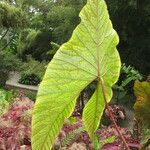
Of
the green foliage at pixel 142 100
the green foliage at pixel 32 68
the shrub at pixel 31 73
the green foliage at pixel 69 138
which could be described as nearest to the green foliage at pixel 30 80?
the shrub at pixel 31 73

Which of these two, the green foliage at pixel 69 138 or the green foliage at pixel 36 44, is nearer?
the green foliage at pixel 69 138

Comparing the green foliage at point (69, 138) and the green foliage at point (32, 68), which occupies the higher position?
the green foliage at point (69, 138)

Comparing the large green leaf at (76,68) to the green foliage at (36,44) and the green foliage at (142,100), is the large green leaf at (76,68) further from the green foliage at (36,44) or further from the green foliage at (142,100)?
the green foliage at (36,44)

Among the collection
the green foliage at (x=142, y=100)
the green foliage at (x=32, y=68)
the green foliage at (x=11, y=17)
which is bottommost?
the green foliage at (x=32, y=68)

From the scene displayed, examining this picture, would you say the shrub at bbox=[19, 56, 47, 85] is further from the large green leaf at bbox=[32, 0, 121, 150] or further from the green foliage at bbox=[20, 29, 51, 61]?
the large green leaf at bbox=[32, 0, 121, 150]

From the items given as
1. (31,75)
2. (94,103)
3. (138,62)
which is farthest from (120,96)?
(94,103)

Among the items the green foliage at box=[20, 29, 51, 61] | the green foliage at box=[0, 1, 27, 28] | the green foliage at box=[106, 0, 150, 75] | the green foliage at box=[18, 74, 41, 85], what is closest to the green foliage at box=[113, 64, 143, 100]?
the green foliage at box=[106, 0, 150, 75]

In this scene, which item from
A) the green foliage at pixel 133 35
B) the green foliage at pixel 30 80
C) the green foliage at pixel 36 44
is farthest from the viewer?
the green foliage at pixel 36 44

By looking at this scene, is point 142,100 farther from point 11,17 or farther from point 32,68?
point 11,17

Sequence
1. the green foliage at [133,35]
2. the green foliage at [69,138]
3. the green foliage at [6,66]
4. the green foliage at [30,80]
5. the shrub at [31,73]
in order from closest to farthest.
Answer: the green foliage at [69,138] < the green foliage at [133,35] < the shrub at [31,73] < the green foliage at [6,66] < the green foliage at [30,80]
